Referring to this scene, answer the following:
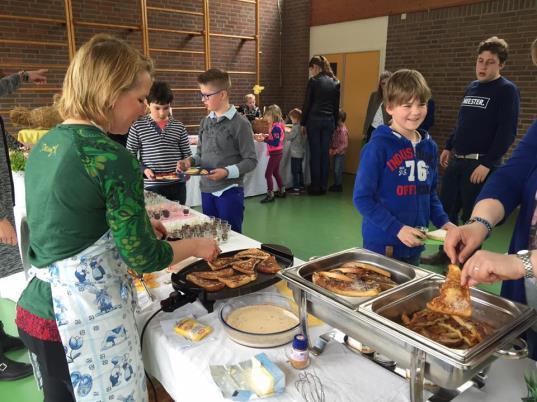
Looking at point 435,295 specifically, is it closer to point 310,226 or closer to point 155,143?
point 155,143

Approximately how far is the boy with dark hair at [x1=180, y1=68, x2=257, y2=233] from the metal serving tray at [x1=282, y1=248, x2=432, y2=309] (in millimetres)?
1190

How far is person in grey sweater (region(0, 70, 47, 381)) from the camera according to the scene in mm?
1899

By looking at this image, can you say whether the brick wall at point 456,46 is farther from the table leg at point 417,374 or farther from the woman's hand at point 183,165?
the table leg at point 417,374

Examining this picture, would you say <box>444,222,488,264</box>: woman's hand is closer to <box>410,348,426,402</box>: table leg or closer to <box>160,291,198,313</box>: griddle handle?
<box>410,348,426,402</box>: table leg

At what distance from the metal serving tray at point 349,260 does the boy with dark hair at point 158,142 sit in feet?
5.05

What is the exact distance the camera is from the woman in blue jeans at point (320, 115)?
538 cm

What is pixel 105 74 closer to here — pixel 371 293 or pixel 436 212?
pixel 371 293

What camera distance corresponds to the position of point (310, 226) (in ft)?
14.7

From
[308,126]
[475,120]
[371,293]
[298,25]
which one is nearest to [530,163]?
[371,293]

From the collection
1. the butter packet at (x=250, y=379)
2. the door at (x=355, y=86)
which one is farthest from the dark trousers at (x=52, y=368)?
the door at (x=355, y=86)

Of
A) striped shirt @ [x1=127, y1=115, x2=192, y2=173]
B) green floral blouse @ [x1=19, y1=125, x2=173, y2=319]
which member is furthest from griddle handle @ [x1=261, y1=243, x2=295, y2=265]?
striped shirt @ [x1=127, y1=115, x2=192, y2=173]

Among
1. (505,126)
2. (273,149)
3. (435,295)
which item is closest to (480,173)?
(505,126)

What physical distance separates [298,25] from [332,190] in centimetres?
344

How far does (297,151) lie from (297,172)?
1.09ft
